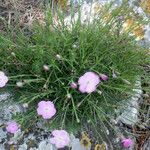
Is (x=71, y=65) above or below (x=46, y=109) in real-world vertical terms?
above

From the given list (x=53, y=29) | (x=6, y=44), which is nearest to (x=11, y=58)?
(x=6, y=44)

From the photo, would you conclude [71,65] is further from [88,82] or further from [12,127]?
[12,127]

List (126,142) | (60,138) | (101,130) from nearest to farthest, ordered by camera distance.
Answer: (60,138) → (126,142) → (101,130)

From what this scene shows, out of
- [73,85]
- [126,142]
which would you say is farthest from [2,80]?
[126,142]

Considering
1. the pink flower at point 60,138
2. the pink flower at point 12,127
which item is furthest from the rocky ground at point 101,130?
the pink flower at point 60,138

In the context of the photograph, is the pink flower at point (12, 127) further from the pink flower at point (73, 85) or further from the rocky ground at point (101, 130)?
the pink flower at point (73, 85)

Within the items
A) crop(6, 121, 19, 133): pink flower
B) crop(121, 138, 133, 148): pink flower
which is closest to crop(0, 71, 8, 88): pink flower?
crop(6, 121, 19, 133): pink flower
